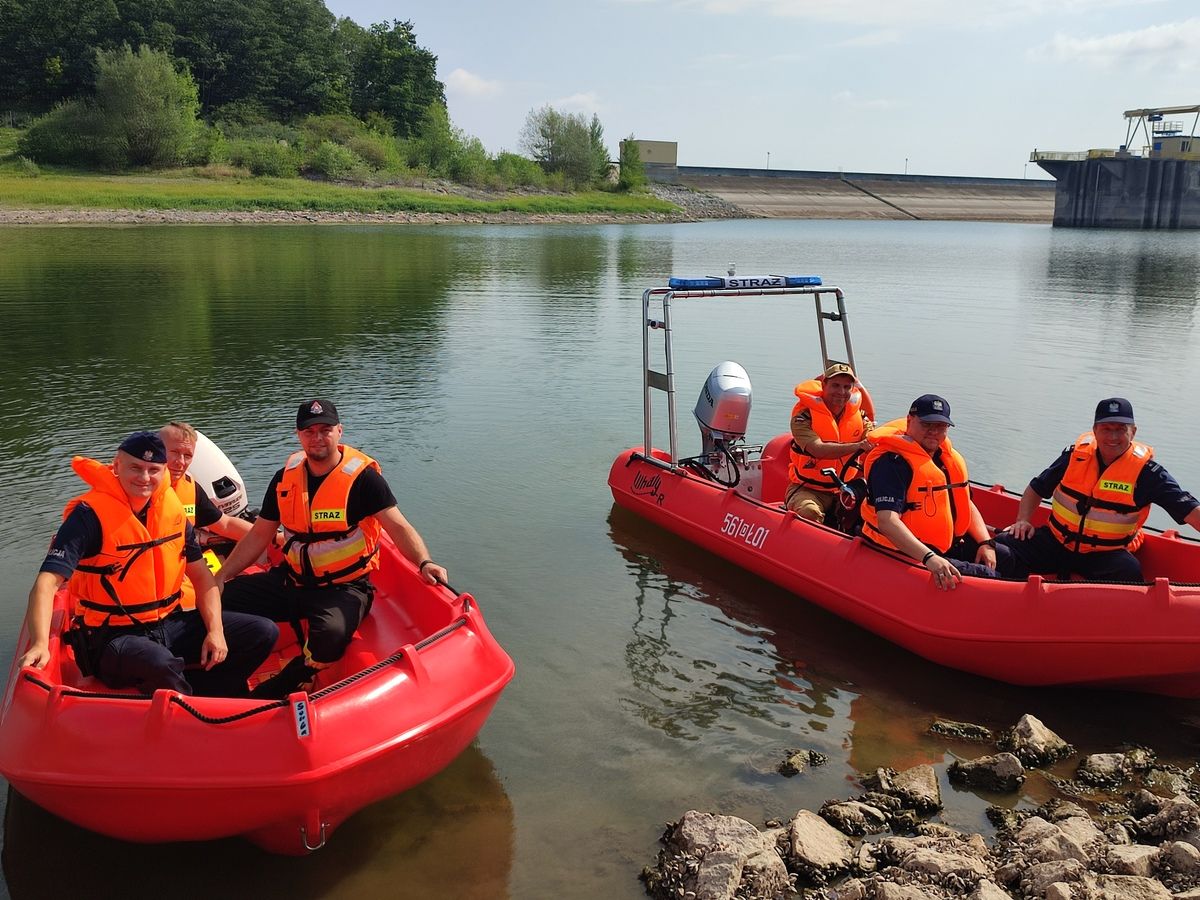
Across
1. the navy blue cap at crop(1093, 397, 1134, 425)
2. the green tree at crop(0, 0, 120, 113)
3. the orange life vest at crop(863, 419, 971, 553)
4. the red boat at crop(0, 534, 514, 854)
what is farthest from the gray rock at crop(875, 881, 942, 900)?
the green tree at crop(0, 0, 120, 113)

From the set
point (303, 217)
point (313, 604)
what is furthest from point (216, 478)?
point (303, 217)

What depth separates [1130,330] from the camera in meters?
17.4

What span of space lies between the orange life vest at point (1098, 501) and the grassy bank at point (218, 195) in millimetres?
42074

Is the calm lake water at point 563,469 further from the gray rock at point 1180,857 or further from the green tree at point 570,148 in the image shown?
the green tree at point 570,148

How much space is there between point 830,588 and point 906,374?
8.29 meters

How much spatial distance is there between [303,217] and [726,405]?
1653 inches

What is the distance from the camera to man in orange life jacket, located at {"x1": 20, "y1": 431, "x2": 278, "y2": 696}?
13.0 feet

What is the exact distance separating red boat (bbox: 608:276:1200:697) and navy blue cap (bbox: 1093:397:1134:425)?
32.4 inches

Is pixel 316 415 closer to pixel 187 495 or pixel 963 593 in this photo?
pixel 187 495

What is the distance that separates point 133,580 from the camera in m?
4.12

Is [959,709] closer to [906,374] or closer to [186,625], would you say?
[186,625]

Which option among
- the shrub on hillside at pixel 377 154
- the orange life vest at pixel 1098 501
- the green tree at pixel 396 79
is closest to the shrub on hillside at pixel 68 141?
the shrub on hillside at pixel 377 154

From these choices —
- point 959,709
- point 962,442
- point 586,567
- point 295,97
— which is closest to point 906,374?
point 962,442

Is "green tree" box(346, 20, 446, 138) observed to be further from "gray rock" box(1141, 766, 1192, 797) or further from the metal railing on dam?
"gray rock" box(1141, 766, 1192, 797)
